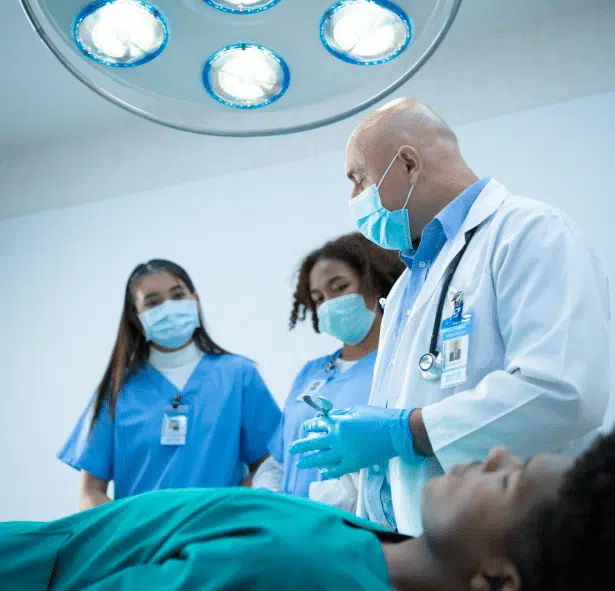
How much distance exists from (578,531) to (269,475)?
1501 mm

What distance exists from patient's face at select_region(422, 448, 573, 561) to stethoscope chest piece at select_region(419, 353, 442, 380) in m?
0.41

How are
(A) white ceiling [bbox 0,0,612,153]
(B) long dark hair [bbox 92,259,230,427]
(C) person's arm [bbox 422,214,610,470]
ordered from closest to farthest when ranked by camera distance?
(C) person's arm [bbox 422,214,610,470] → (B) long dark hair [bbox 92,259,230,427] → (A) white ceiling [bbox 0,0,612,153]

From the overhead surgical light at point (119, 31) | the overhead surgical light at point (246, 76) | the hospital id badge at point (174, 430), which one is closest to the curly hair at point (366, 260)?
the hospital id badge at point (174, 430)

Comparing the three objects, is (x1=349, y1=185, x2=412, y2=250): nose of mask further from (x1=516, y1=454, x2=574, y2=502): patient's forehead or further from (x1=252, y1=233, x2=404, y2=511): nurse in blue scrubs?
(x1=516, y1=454, x2=574, y2=502): patient's forehead

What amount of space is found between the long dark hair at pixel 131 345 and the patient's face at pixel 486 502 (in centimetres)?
157

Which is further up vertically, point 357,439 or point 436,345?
point 436,345

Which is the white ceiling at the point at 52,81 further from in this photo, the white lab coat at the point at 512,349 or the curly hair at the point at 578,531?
the curly hair at the point at 578,531

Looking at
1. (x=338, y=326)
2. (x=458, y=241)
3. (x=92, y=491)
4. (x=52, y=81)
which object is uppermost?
(x=52, y=81)

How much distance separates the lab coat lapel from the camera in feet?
5.01

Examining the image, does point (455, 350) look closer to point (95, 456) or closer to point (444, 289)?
point (444, 289)

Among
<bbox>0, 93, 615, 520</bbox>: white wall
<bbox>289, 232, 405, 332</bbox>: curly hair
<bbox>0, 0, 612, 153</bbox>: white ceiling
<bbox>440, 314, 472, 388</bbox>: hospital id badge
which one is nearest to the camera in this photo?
<bbox>440, 314, 472, 388</bbox>: hospital id badge

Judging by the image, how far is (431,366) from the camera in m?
1.40

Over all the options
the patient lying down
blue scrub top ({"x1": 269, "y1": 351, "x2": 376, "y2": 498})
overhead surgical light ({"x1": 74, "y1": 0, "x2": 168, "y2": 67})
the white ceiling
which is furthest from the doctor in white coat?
the white ceiling

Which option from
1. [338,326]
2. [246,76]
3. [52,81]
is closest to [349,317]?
[338,326]
